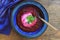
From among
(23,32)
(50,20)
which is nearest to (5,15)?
(23,32)

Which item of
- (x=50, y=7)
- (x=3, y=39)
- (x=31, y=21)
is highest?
(x=50, y=7)

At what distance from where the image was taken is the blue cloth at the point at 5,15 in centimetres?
100

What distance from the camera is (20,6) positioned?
3.26 feet

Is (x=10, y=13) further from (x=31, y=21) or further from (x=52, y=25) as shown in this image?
(x=52, y=25)

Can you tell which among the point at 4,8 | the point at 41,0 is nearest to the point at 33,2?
the point at 41,0

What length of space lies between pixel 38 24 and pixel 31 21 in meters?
0.06

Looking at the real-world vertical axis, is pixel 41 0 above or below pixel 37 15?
above

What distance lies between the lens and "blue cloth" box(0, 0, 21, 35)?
999mm

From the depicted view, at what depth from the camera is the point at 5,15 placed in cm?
101

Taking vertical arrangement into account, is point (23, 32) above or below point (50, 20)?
below

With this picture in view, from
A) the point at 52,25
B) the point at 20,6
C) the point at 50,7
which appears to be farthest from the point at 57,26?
the point at 20,6

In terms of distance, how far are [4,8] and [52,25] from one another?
0.34 meters

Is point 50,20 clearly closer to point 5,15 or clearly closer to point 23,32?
point 23,32

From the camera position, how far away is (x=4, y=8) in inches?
39.4
